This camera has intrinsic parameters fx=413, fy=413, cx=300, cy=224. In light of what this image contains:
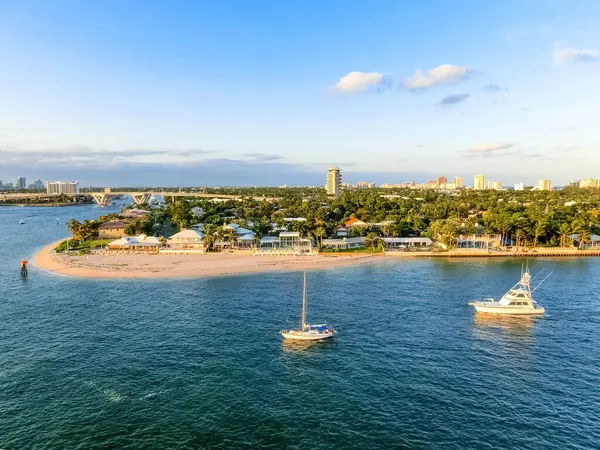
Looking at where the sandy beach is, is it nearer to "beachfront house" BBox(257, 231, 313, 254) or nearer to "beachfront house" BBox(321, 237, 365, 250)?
"beachfront house" BBox(257, 231, 313, 254)

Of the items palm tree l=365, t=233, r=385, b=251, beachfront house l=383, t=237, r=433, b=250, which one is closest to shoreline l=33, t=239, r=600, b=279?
palm tree l=365, t=233, r=385, b=251

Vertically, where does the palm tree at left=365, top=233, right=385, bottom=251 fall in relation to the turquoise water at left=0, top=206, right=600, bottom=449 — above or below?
above

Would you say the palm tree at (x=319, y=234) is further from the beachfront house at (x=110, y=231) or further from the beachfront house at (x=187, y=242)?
the beachfront house at (x=110, y=231)

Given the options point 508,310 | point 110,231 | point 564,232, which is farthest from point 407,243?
point 110,231

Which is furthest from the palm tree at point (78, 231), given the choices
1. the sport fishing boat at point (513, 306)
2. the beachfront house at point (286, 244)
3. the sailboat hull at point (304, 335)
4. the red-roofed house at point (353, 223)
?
Result: the sport fishing boat at point (513, 306)

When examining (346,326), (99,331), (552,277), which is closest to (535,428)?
(346,326)

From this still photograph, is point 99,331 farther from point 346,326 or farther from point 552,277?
point 552,277

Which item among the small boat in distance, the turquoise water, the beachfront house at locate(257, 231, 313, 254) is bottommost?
the turquoise water
